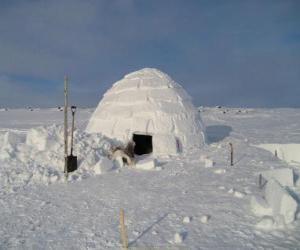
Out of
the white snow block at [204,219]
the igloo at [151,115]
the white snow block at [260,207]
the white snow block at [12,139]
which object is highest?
the igloo at [151,115]

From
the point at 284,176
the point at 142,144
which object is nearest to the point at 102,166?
the point at 142,144

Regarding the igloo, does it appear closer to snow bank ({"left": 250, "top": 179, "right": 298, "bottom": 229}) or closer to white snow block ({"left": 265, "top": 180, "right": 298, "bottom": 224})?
snow bank ({"left": 250, "top": 179, "right": 298, "bottom": 229})

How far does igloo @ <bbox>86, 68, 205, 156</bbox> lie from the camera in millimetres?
13695

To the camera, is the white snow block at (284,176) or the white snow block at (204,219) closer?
the white snow block at (204,219)

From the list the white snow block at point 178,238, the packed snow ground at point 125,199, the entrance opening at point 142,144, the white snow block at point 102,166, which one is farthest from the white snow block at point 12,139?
the white snow block at point 178,238

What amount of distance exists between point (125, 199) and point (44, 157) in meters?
4.22

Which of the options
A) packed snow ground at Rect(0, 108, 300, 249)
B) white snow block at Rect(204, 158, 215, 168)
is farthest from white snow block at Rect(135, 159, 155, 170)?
white snow block at Rect(204, 158, 215, 168)

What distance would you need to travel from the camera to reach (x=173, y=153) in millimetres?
13461

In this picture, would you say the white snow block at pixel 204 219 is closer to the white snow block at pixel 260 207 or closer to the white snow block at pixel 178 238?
the white snow block at pixel 178 238

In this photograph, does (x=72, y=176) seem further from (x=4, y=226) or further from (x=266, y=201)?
(x=266, y=201)

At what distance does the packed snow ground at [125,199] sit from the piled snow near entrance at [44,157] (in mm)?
30

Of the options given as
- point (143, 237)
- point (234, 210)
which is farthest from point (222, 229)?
point (143, 237)

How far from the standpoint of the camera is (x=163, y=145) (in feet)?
44.2

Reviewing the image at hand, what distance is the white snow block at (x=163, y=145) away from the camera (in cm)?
1346
